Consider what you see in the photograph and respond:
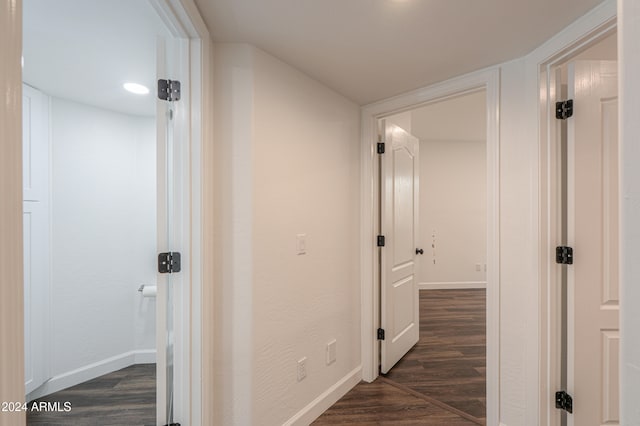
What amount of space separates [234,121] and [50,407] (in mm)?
2337

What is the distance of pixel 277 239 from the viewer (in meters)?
1.67

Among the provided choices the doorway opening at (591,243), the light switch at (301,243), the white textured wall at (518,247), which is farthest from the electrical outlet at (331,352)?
the doorway opening at (591,243)

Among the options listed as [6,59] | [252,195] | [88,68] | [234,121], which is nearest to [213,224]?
[252,195]

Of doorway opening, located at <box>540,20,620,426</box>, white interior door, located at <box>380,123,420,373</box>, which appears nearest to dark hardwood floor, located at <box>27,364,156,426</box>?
white interior door, located at <box>380,123,420,373</box>

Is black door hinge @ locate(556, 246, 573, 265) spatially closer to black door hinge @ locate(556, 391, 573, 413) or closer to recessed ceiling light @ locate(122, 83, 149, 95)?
black door hinge @ locate(556, 391, 573, 413)

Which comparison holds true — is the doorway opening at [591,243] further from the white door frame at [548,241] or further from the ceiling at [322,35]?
the ceiling at [322,35]

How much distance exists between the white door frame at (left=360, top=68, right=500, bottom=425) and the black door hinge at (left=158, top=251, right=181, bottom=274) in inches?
55.6

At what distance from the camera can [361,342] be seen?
238 centimetres

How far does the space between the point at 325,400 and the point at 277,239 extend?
1.20 metres

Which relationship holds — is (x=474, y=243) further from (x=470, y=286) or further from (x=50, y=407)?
(x=50, y=407)

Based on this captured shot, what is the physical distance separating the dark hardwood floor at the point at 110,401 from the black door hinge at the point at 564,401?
2410 mm

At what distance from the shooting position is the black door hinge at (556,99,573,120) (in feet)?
4.95

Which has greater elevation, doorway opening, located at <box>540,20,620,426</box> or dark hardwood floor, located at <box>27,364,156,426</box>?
doorway opening, located at <box>540,20,620,426</box>

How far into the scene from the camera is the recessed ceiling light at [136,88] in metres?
1.96
